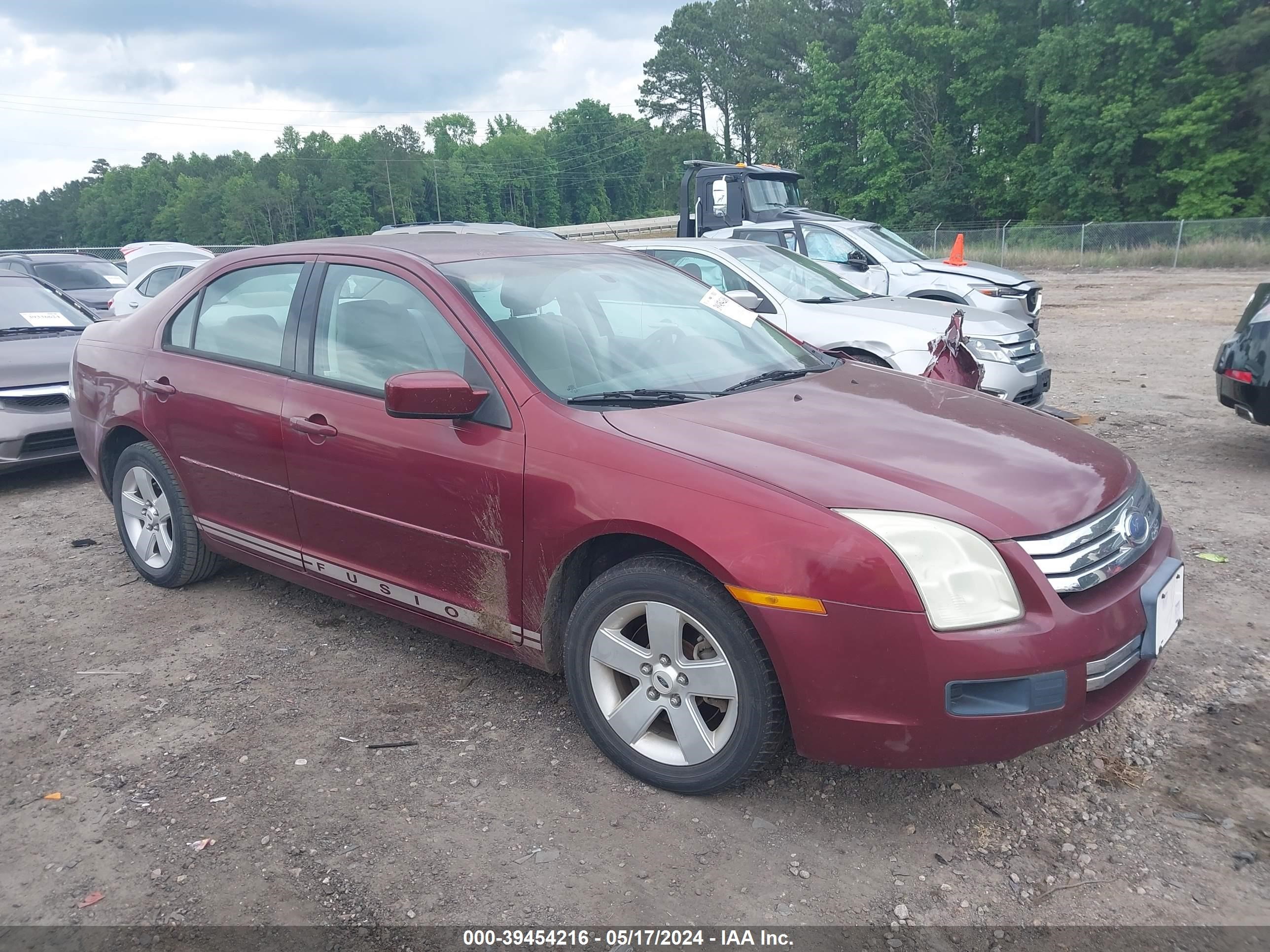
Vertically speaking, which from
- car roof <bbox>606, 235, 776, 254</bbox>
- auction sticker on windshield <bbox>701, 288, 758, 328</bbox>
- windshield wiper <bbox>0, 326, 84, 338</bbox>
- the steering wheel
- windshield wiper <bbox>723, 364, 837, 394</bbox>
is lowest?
windshield wiper <bbox>0, 326, 84, 338</bbox>

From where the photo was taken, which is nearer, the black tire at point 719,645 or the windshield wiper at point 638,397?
the black tire at point 719,645

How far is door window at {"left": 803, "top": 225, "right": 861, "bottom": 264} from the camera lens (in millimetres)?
12758

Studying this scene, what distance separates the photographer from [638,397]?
3.26 meters

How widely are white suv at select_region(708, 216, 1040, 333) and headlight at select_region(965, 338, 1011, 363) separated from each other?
345 centimetres

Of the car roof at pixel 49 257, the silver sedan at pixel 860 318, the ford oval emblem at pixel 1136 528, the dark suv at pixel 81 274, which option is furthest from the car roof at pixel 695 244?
the car roof at pixel 49 257

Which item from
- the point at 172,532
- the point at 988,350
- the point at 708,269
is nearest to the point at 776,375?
the point at 172,532

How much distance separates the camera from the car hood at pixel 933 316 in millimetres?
7496

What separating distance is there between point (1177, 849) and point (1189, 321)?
47.1ft

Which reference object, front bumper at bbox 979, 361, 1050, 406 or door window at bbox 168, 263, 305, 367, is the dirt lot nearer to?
door window at bbox 168, 263, 305, 367

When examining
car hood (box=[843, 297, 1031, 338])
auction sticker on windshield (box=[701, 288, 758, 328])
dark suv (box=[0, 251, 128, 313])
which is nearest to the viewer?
auction sticker on windshield (box=[701, 288, 758, 328])

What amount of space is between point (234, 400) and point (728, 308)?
7.07ft

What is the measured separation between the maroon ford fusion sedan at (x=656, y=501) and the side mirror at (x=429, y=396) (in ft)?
0.04

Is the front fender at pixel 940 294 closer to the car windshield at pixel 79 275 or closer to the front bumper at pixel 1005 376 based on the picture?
the front bumper at pixel 1005 376

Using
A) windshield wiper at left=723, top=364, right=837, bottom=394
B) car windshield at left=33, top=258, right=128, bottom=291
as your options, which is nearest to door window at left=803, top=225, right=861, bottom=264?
windshield wiper at left=723, top=364, right=837, bottom=394
